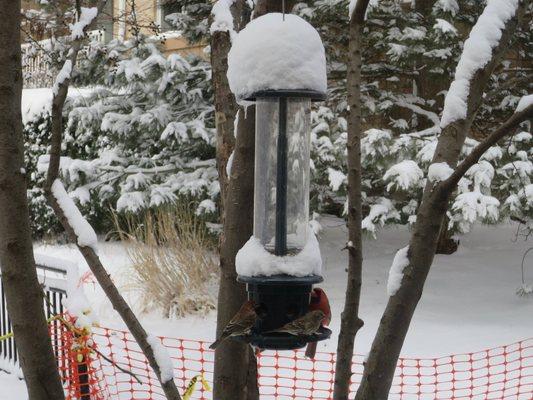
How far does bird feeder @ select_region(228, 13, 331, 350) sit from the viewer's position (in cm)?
161

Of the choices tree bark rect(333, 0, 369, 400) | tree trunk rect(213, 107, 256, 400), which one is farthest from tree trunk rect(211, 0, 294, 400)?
tree bark rect(333, 0, 369, 400)

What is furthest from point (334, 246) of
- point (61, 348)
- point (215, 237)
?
point (61, 348)

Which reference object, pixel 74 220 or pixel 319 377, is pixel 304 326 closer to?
pixel 74 220

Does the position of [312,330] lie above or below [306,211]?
below

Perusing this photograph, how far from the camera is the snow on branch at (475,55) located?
1936mm

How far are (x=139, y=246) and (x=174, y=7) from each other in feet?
10.1

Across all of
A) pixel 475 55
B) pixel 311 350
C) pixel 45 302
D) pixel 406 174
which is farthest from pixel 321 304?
pixel 406 174

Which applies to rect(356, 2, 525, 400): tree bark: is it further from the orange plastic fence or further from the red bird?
the orange plastic fence

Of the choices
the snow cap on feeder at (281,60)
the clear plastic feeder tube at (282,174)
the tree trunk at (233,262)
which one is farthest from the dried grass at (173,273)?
the snow cap on feeder at (281,60)

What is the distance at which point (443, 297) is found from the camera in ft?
24.1

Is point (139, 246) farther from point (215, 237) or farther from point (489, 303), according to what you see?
point (489, 303)

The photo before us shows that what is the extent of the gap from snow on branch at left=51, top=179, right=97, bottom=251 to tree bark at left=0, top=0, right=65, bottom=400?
26 centimetres

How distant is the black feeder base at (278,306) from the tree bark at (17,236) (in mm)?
493

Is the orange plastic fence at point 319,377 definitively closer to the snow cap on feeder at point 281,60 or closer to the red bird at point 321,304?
the red bird at point 321,304
